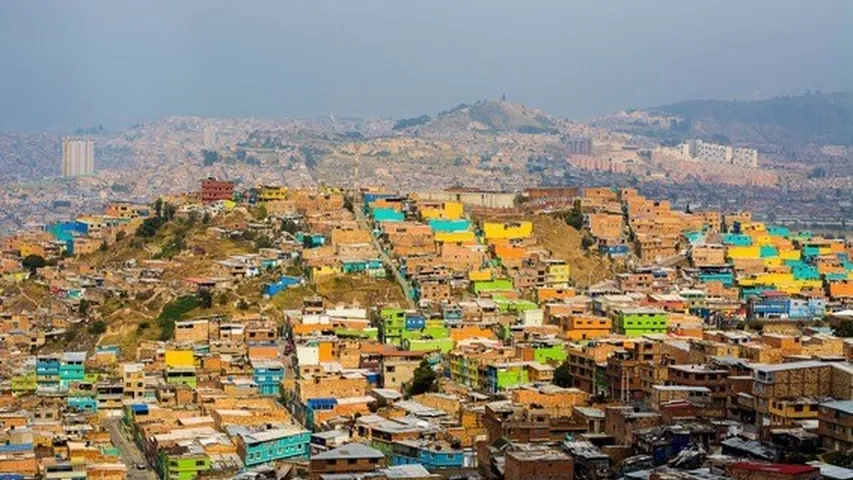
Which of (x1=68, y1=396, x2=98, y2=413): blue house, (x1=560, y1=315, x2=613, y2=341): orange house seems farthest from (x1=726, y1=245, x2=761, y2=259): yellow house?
(x1=68, y1=396, x2=98, y2=413): blue house

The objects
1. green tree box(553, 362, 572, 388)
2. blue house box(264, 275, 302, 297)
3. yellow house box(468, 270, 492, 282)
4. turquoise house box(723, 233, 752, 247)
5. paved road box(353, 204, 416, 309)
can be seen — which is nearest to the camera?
green tree box(553, 362, 572, 388)

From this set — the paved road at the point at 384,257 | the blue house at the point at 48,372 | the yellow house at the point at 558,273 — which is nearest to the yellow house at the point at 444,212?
the paved road at the point at 384,257

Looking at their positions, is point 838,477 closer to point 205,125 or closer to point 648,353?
point 648,353

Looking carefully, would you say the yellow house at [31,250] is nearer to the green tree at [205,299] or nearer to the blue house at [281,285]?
the green tree at [205,299]

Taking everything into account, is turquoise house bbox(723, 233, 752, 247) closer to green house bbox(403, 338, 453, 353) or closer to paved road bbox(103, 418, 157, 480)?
green house bbox(403, 338, 453, 353)

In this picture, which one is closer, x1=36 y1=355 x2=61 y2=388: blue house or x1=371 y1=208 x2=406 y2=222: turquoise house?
x1=36 y1=355 x2=61 y2=388: blue house

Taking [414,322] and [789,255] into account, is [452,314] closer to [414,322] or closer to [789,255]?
[414,322]
